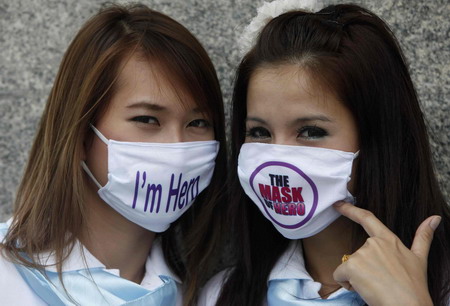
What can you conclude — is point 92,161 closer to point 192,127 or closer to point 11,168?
point 192,127

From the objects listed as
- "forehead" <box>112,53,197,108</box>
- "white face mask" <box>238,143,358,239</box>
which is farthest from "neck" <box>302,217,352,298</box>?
"forehead" <box>112,53,197,108</box>

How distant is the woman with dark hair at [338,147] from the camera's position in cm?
209

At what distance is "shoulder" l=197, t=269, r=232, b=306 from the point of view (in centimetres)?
253

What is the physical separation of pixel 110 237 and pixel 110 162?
0.31m

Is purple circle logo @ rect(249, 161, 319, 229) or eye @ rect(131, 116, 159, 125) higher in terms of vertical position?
eye @ rect(131, 116, 159, 125)

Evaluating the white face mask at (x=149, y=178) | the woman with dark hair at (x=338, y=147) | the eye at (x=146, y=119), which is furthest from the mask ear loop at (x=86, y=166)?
the woman with dark hair at (x=338, y=147)

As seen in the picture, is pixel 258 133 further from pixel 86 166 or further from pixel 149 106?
pixel 86 166

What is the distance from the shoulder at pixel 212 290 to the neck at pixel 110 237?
0.90 feet

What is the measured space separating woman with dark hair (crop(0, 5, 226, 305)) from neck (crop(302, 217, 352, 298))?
44 centimetres

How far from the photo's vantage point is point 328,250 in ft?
7.65

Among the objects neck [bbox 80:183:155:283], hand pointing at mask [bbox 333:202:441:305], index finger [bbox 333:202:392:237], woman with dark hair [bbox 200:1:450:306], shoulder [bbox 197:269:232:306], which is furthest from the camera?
shoulder [bbox 197:269:232:306]

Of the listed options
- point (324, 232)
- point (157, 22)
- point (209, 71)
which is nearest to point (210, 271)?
point (324, 232)

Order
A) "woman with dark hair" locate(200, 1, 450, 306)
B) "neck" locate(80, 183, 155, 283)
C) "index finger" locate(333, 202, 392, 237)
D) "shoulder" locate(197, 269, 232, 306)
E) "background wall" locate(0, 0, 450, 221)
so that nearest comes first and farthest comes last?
"index finger" locate(333, 202, 392, 237)
"woman with dark hair" locate(200, 1, 450, 306)
"neck" locate(80, 183, 155, 283)
"shoulder" locate(197, 269, 232, 306)
"background wall" locate(0, 0, 450, 221)

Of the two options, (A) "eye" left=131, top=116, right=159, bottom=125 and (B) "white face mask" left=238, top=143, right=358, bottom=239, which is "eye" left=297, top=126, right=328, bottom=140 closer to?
(B) "white face mask" left=238, top=143, right=358, bottom=239
